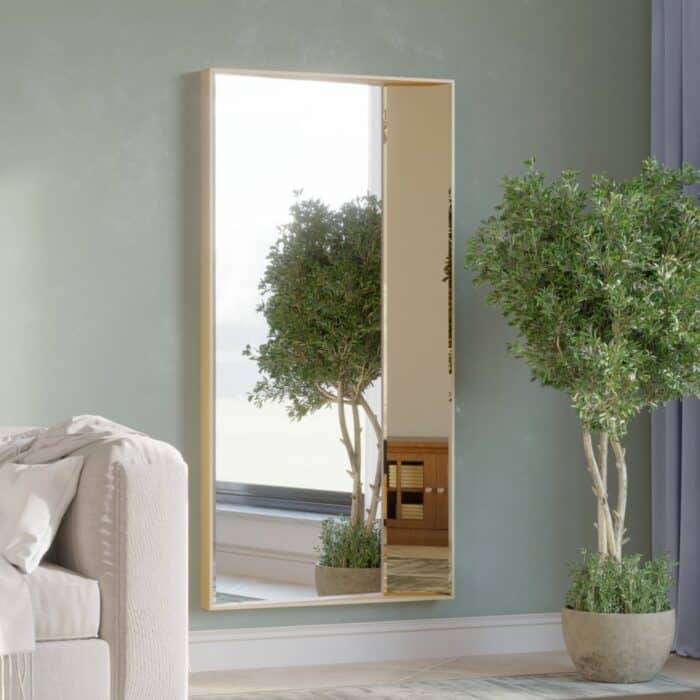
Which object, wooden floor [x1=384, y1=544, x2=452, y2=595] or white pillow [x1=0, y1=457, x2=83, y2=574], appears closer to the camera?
white pillow [x1=0, y1=457, x2=83, y2=574]

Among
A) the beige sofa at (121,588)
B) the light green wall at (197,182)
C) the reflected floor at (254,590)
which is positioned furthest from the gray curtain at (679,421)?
the beige sofa at (121,588)

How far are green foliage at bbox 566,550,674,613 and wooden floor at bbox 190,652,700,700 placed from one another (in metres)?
0.30

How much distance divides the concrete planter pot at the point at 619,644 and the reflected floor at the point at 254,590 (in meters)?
0.92

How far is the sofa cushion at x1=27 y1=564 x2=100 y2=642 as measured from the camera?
2939 mm

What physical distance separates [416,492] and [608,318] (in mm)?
927

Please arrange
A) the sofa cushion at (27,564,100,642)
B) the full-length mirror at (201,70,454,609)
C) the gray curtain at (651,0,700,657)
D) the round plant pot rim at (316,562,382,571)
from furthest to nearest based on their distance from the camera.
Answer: the gray curtain at (651,0,700,657), the round plant pot rim at (316,562,382,571), the full-length mirror at (201,70,454,609), the sofa cushion at (27,564,100,642)

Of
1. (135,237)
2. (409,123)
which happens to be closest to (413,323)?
(409,123)

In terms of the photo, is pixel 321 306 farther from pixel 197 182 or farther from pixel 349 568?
pixel 349 568

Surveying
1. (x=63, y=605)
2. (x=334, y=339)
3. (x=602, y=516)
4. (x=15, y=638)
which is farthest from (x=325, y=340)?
(x=15, y=638)

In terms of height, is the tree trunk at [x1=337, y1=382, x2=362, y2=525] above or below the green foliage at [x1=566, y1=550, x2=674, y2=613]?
above

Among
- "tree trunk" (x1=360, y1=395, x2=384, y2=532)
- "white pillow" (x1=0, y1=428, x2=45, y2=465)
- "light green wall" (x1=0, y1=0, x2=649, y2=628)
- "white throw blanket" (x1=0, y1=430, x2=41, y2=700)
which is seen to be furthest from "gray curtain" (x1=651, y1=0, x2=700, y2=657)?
"white throw blanket" (x1=0, y1=430, x2=41, y2=700)

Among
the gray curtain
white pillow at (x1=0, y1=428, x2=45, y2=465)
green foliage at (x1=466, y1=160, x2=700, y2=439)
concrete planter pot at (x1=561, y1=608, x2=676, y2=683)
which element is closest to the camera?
white pillow at (x1=0, y1=428, x2=45, y2=465)

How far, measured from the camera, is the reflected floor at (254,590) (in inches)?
165

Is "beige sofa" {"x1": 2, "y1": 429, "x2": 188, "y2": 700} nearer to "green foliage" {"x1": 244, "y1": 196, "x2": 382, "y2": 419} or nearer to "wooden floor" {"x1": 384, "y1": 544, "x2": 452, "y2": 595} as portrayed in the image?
"green foliage" {"x1": 244, "y1": 196, "x2": 382, "y2": 419}
